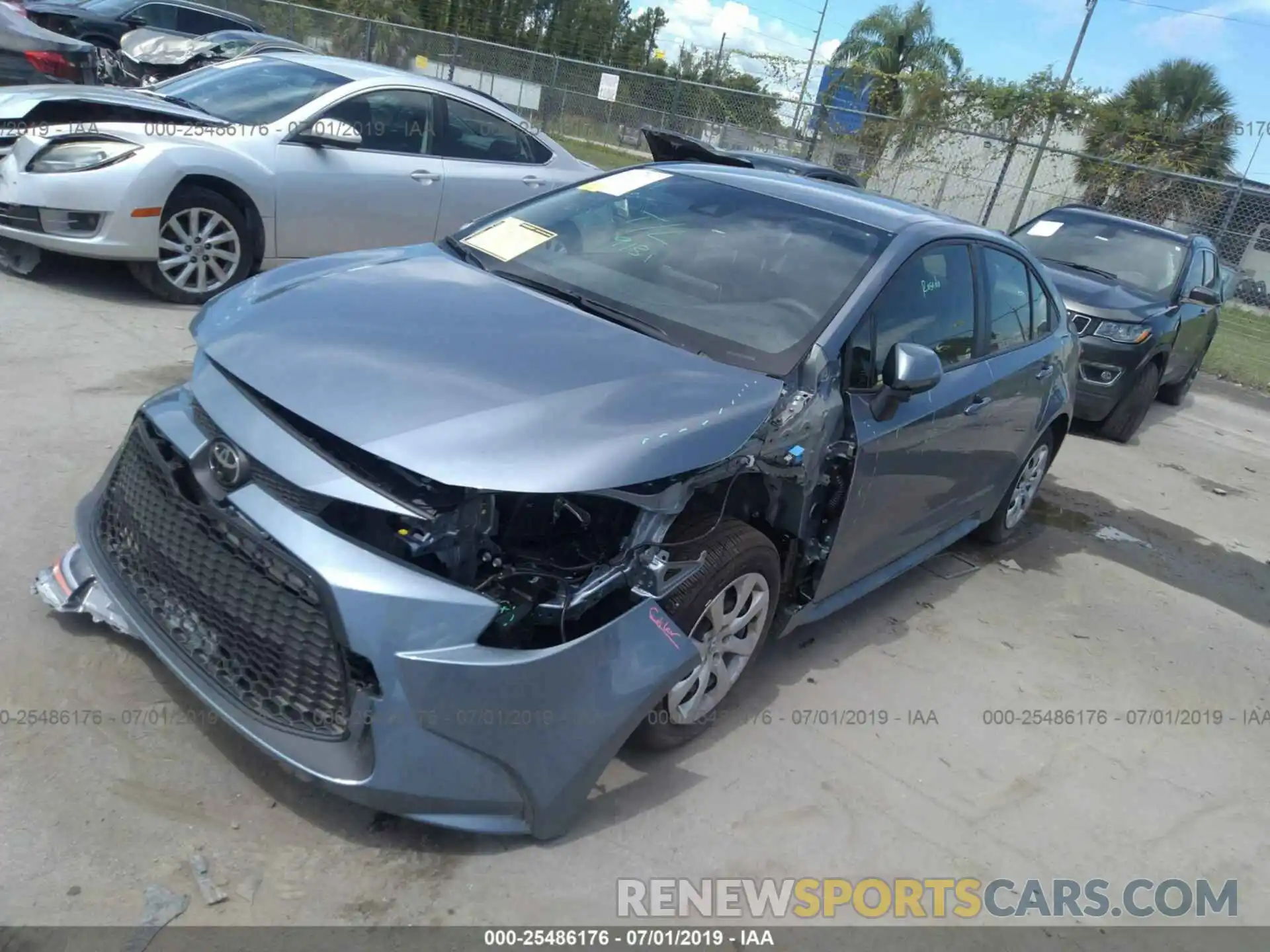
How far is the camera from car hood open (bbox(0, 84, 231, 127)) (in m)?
6.04

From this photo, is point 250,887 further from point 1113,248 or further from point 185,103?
point 1113,248

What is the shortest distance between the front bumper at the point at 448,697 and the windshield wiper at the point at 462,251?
1439 millimetres

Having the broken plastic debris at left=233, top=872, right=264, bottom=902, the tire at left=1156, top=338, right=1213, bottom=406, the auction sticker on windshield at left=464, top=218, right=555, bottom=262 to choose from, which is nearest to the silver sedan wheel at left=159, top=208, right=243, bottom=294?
the auction sticker on windshield at left=464, top=218, right=555, bottom=262

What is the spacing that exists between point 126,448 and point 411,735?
4.38 feet

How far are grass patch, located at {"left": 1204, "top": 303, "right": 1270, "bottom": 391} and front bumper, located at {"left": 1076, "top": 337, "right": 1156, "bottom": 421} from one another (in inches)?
251

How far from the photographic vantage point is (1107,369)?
8.16 meters

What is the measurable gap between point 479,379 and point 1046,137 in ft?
61.7

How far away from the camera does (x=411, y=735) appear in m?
2.41

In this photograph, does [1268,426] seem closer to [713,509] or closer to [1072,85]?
[713,509]

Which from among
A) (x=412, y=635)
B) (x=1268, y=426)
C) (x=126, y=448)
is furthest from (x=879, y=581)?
(x=1268, y=426)

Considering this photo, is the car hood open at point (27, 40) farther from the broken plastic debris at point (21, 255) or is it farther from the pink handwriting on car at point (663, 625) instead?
the pink handwriting on car at point (663, 625)

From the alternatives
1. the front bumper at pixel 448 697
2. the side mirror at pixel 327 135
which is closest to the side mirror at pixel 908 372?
the front bumper at pixel 448 697

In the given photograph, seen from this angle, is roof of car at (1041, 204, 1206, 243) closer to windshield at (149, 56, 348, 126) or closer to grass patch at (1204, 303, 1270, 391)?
grass patch at (1204, 303, 1270, 391)

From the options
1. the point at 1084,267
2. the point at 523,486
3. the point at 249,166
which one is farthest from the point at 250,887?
the point at 1084,267
